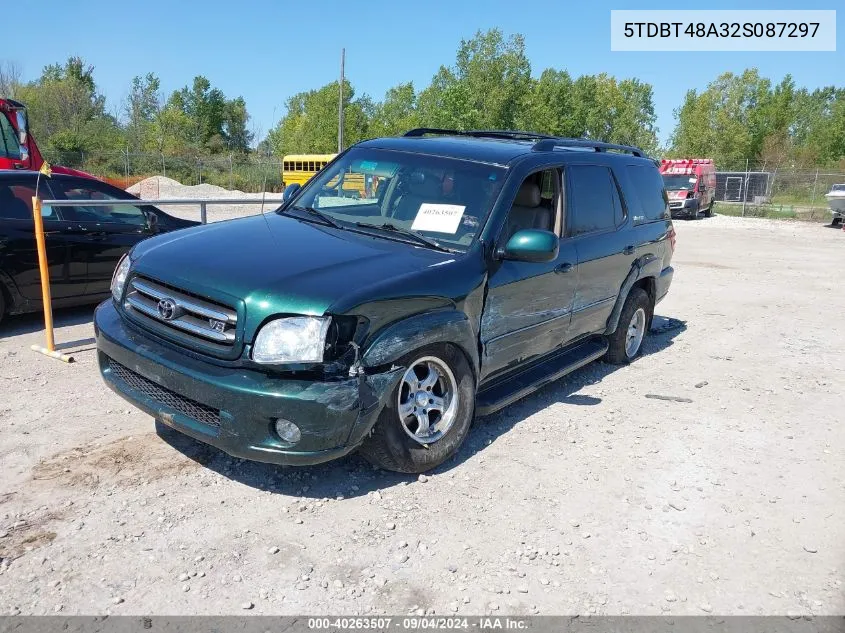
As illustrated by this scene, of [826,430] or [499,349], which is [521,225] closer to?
[499,349]

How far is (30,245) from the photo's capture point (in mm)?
6527

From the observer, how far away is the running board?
→ 4.35m

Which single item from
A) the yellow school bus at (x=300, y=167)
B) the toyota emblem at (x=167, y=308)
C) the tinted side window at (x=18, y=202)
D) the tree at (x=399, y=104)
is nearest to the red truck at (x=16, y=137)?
the tinted side window at (x=18, y=202)

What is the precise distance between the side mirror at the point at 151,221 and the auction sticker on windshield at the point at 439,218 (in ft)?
13.1

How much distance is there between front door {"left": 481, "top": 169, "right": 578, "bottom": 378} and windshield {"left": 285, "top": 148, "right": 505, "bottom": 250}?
24cm

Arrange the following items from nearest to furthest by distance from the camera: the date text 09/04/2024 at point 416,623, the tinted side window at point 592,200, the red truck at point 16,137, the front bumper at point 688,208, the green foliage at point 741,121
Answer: the date text 09/04/2024 at point 416,623 < the tinted side window at point 592,200 < the red truck at point 16,137 < the front bumper at point 688,208 < the green foliage at point 741,121

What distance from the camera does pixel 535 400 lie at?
17.8 ft

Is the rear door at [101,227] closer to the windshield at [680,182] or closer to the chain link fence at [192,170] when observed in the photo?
the windshield at [680,182]

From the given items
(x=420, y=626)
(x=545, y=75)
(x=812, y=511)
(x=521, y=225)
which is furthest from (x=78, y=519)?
(x=545, y=75)

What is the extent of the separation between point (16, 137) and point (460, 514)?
14.1 m

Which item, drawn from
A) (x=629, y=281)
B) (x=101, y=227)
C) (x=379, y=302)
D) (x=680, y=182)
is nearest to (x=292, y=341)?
(x=379, y=302)

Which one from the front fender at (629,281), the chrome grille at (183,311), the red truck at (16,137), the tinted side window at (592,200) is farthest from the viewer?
the red truck at (16,137)

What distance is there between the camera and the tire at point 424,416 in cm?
363

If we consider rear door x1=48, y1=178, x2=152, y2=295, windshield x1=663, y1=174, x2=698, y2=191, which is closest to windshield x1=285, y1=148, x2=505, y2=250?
rear door x1=48, y1=178, x2=152, y2=295
